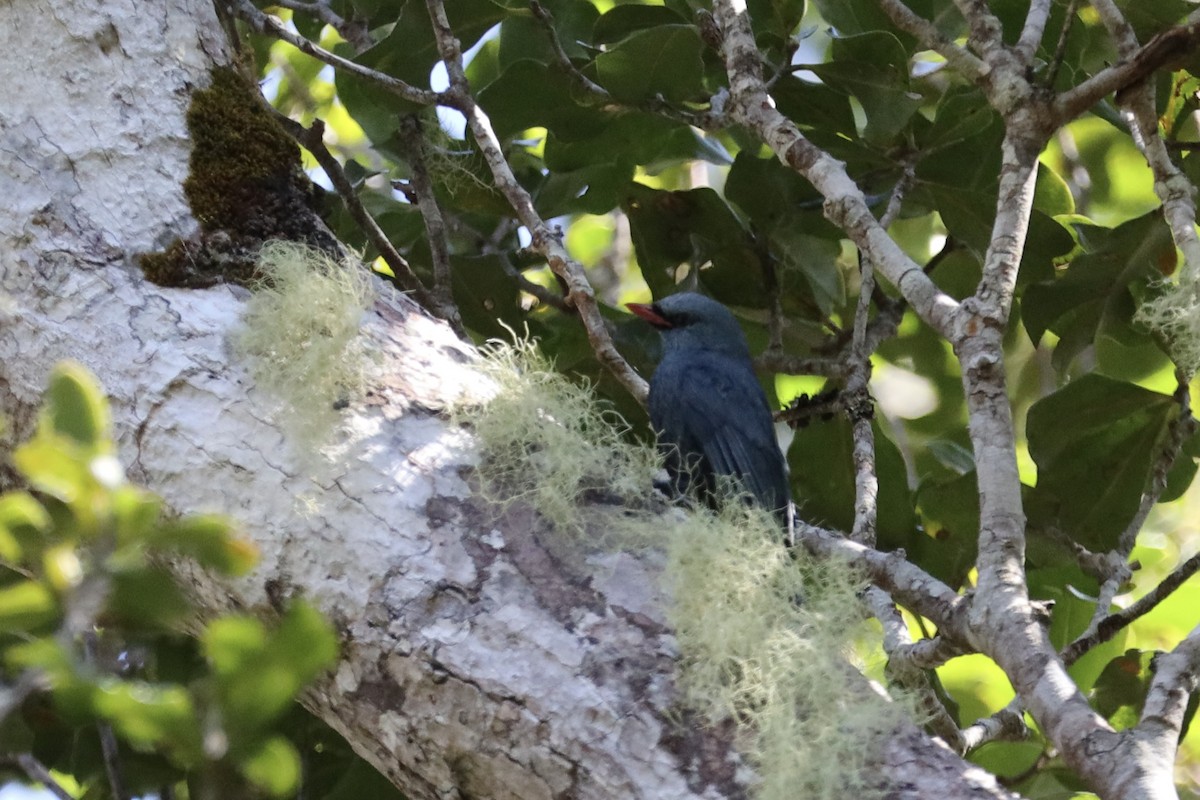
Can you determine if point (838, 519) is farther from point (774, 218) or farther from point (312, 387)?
point (312, 387)

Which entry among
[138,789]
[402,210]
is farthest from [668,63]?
[138,789]

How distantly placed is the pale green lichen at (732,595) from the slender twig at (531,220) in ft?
1.14

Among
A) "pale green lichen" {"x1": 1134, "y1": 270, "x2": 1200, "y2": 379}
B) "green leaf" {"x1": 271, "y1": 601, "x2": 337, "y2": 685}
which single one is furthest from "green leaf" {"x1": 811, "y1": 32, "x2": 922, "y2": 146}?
"green leaf" {"x1": 271, "y1": 601, "x2": 337, "y2": 685}

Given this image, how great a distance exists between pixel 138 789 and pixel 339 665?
112cm

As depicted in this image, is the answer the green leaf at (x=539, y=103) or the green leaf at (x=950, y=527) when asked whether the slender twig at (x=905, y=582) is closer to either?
the green leaf at (x=950, y=527)

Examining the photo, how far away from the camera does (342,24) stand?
12.4 feet

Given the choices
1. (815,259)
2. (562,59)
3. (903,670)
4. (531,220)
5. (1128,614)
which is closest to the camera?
(1128,614)

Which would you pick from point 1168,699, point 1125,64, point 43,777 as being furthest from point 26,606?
point 1125,64

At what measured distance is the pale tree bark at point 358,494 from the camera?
1.95m

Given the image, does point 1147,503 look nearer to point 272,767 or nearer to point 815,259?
point 815,259

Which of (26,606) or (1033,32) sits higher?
(1033,32)

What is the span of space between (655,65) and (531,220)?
1.76 ft

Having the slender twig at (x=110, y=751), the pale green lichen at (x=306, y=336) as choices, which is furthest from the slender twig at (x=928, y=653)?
the slender twig at (x=110, y=751)

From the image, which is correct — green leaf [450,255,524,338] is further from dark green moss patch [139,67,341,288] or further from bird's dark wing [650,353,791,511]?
dark green moss patch [139,67,341,288]
